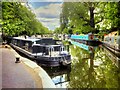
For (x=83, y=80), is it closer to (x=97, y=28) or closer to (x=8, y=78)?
(x=8, y=78)

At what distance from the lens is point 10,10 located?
5.57 m

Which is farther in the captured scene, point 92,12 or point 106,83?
point 92,12

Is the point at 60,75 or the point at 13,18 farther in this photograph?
the point at 13,18

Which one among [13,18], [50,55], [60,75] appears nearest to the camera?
[60,75]

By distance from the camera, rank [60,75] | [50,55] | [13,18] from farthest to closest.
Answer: [13,18], [50,55], [60,75]

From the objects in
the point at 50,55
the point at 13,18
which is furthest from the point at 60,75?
the point at 13,18

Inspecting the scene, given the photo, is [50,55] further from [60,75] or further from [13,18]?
[13,18]

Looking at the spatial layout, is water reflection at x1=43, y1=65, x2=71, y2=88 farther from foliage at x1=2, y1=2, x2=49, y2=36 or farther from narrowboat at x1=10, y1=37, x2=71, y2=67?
foliage at x1=2, y1=2, x2=49, y2=36

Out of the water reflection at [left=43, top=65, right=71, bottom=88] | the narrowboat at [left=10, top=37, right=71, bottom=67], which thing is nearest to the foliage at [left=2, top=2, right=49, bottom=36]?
the narrowboat at [left=10, top=37, right=71, bottom=67]

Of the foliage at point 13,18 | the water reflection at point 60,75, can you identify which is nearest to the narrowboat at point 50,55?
the water reflection at point 60,75

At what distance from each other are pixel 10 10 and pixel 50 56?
1.45 metres

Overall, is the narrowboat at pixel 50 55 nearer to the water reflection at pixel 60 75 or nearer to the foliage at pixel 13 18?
the water reflection at pixel 60 75

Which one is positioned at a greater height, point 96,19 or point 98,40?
point 96,19

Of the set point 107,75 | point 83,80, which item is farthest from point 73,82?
point 107,75
